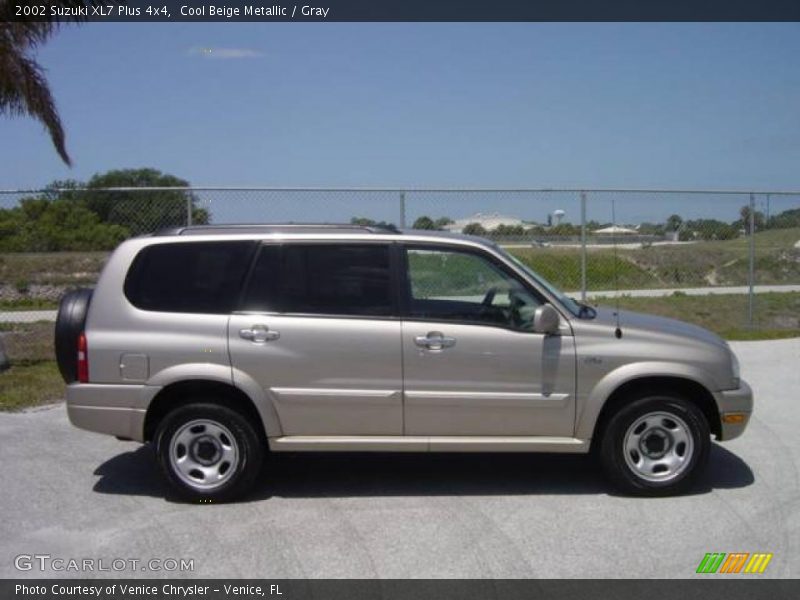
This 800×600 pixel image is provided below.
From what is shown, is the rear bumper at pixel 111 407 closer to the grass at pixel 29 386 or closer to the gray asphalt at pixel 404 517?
the gray asphalt at pixel 404 517

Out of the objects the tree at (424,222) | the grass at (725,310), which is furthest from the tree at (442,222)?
the grass at (725,310)

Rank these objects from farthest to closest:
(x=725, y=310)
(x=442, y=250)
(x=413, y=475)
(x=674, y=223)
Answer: (x=725, y=310) < (x=674, y=223) < (x=413, y=475) < (x=442, y=250)

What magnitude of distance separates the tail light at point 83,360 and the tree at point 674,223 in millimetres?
9348

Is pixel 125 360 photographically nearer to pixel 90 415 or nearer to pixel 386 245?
pixel 90 415

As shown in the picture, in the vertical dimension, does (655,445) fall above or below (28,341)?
below

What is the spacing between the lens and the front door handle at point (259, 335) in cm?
579

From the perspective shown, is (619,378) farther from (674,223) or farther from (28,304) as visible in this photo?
(28,304)

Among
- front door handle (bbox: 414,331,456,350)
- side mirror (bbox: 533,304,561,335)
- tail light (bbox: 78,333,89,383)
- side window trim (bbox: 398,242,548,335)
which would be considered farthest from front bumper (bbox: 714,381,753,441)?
tail light (bbox: 78,333,89,383)

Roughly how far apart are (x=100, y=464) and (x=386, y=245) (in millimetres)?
2893

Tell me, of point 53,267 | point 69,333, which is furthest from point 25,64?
point 69,333

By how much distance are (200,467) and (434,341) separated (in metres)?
1.79

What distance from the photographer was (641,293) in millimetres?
14656

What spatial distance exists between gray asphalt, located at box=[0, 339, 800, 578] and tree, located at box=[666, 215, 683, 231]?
607cm

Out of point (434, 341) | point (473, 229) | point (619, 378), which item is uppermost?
point (473, 229)
